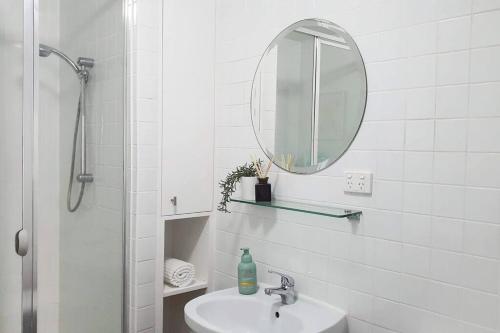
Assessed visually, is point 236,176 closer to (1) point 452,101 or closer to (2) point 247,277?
(2) point 247,277

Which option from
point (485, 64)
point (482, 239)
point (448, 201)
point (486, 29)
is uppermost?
point (486, 29)

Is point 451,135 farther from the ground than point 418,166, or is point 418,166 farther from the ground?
point 451,135

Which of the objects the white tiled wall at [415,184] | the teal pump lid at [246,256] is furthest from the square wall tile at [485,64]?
the teal pump lid at [246,256]

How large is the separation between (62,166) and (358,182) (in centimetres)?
125

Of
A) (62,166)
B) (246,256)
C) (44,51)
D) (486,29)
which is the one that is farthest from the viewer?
(246,256)

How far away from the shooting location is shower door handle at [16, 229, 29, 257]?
1.65 meters

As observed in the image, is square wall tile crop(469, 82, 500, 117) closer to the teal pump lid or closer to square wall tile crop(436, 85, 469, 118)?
square wall tile crop(436, 85, 469, 118)

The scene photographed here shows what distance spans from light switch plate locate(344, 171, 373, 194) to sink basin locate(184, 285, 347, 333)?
493mm

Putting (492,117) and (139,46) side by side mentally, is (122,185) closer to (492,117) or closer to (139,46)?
(139,46)

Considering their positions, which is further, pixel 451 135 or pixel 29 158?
pixel 29 158

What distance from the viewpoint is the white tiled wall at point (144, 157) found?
6.22ft

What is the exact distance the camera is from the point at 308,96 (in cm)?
178

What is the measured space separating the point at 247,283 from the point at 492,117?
1.18 metres

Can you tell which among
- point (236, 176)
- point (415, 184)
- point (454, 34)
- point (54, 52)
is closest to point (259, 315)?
point (236, 176)
